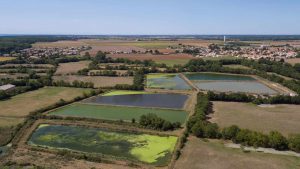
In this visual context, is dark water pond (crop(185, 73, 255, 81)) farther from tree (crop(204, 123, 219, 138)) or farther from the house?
tree (crop(204, 123, 219, 138))

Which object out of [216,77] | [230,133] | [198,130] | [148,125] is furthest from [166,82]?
[230,133]

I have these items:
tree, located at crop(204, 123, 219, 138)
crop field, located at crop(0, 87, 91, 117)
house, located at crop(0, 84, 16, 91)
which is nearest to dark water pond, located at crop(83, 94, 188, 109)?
crop field, located at crop(0, 87, 91, 117)

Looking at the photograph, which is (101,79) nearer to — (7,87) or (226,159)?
(7,87)

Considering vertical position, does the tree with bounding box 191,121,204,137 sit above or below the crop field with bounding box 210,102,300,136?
above

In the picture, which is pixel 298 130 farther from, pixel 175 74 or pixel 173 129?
pixel 175 74

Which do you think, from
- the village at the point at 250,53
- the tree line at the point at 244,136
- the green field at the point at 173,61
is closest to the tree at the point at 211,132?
the tree line at the point at 244,136

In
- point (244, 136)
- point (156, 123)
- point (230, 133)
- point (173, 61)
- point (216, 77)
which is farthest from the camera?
point (173, 61)
